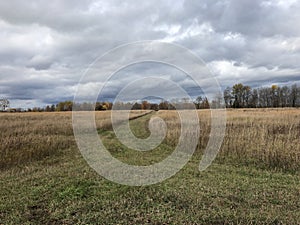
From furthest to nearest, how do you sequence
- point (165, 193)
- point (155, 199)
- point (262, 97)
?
1. point (262, 97)
2. point (165, 193)
3. point (155, 199)

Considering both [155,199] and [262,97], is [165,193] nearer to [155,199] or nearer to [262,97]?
[155,199]

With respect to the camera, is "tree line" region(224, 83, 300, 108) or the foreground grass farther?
"tree line" region(224, 83, 300, 108)

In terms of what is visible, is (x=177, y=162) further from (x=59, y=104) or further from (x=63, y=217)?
(x=59, y=104)

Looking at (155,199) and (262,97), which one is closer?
(155,199)

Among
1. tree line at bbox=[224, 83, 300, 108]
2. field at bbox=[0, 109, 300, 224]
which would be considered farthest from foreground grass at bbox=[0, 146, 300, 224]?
tree line at bbox=[224, 83, 300, 108]

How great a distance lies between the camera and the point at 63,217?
13.1ft

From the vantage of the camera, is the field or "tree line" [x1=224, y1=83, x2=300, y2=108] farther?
"tree line" [x1=224, y1=83, x2=300, y2=108]

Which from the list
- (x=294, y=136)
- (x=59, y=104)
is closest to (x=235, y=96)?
(x=59, y=104)

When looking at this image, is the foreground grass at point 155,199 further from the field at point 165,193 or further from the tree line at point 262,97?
the tree line at point 262,97

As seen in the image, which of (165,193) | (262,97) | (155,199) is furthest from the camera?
(262,97)

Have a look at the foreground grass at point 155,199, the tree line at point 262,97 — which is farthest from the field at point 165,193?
the tree line at point 262,97

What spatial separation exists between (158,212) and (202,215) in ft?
2.67

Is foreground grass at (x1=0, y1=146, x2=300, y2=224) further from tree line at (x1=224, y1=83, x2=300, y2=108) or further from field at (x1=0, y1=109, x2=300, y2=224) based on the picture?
tree line at (x1=224, y1=83, x2=300, y2=108)

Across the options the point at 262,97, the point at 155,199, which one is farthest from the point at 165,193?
the point at 262,97
